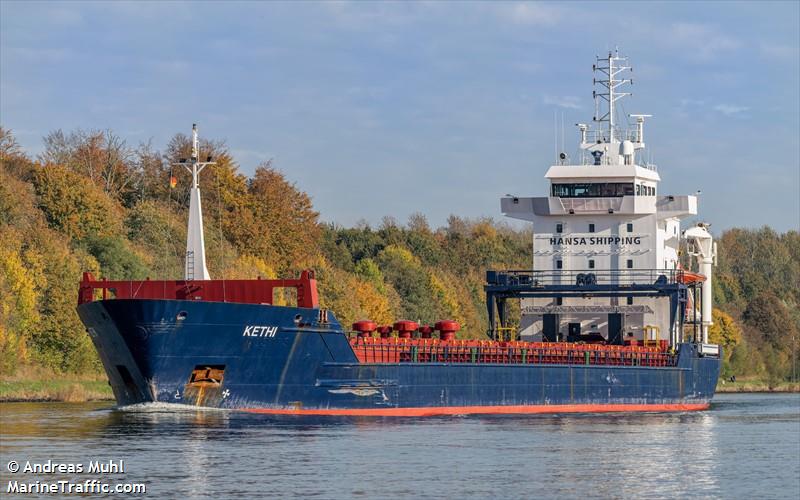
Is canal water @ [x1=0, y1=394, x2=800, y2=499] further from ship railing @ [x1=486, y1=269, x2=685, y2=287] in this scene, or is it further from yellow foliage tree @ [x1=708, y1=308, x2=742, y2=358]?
yellow foliage tree @ [x1=708, y1=308, x2=742, y2=358]

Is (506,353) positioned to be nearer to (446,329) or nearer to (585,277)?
(446,329)

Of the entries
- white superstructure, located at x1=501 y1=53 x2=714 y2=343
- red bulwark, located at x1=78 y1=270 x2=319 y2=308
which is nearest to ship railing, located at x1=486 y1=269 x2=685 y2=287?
white superstructure, located at x1=501 y1=53 x2=714 y2=343

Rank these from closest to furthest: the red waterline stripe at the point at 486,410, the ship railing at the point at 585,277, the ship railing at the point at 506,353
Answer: the red waterline stripe at the point at 486,410 < the ship railing at the point at 506,353 < the ship railing at the point at 585,277

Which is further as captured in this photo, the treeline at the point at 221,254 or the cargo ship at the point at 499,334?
the treeline at the point at 221,254

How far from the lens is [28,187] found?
81938mm

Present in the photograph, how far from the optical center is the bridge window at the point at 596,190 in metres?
64.2

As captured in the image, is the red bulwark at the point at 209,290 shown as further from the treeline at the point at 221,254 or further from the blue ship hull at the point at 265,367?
the treeline at the point at 221,254

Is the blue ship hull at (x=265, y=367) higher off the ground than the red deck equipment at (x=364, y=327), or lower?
lower

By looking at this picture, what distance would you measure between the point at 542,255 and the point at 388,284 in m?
38.4

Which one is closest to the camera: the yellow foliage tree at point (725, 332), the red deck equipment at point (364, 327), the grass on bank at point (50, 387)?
the red deck equipment at point (364, 327)

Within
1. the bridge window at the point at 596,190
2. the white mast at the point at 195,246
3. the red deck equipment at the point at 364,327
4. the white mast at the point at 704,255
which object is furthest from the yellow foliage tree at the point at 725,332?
the white mast at the point at 195,246

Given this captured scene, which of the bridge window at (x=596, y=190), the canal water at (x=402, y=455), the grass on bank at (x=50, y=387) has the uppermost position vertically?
the bridge window at (x=596, y=190)

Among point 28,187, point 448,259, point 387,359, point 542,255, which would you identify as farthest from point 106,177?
point 387,359

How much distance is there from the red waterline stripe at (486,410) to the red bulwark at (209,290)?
11.4ft
